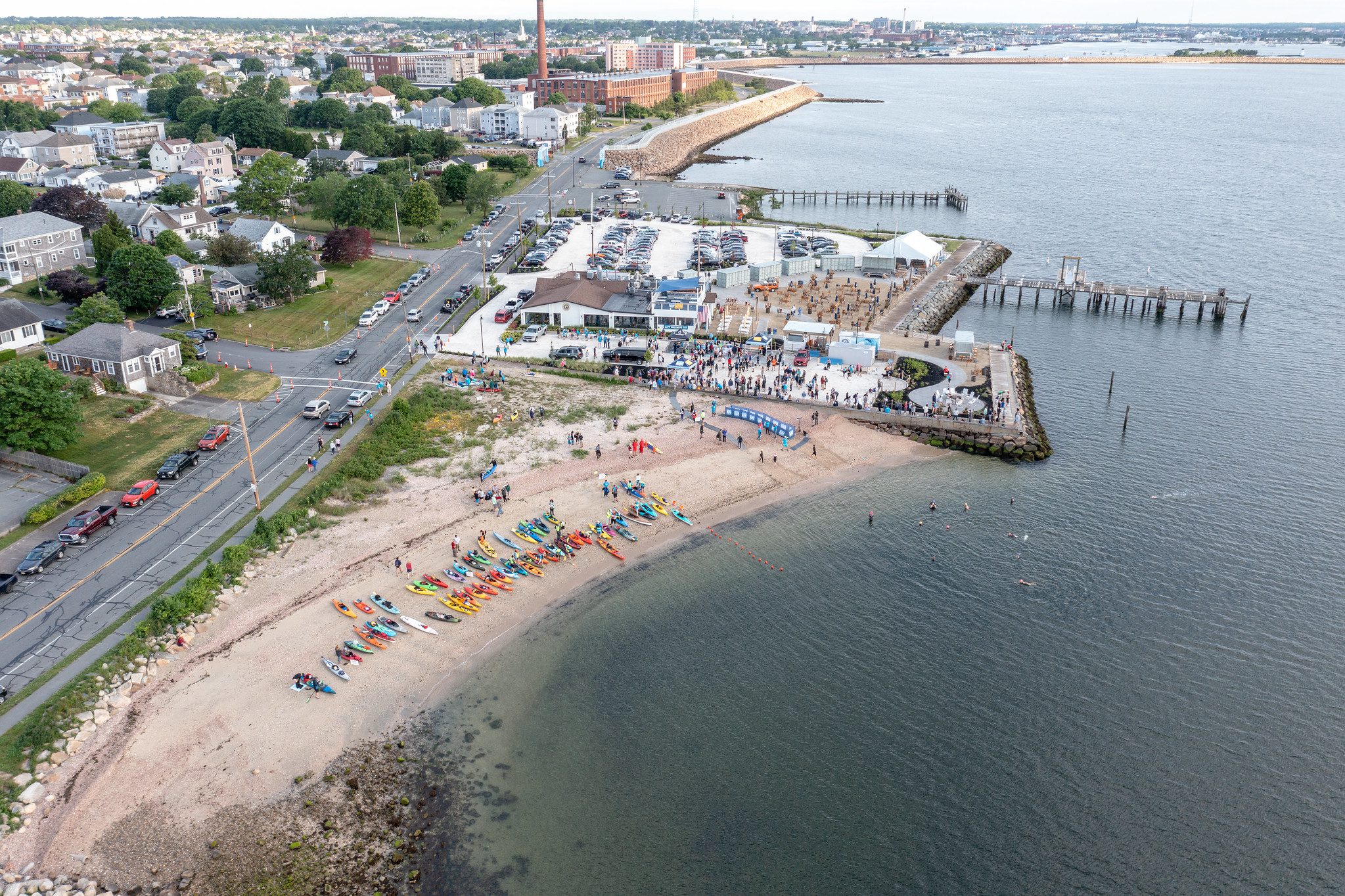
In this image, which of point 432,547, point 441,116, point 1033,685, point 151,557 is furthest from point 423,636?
point 441,116

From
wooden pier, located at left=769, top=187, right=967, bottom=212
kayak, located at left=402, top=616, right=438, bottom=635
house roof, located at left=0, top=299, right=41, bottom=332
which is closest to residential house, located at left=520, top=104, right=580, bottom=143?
wooden pier, located at left=769, top=187, right=967, bottom=212

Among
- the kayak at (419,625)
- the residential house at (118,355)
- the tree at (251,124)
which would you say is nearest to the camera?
the kayak at (419,625)

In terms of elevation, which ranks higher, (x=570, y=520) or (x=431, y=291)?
(x=431, y=291)

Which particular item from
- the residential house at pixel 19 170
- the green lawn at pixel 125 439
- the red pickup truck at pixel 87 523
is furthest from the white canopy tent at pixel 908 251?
the residential house at pixel 19 170

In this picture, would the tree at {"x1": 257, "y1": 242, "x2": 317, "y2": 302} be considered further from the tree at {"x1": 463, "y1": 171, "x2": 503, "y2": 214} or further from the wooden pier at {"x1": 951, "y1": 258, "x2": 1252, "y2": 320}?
the wooden pier at {"x1": 951, "y1": 258, "x2": 1252, "y2": 320}

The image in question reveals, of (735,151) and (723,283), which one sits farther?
(735,151)

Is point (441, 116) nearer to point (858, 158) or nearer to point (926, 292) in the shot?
point (858, 158)

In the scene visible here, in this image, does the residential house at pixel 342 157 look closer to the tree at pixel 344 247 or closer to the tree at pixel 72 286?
the tree at pixel 344 247

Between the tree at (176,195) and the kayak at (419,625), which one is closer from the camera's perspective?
the kayak at (419,625)
